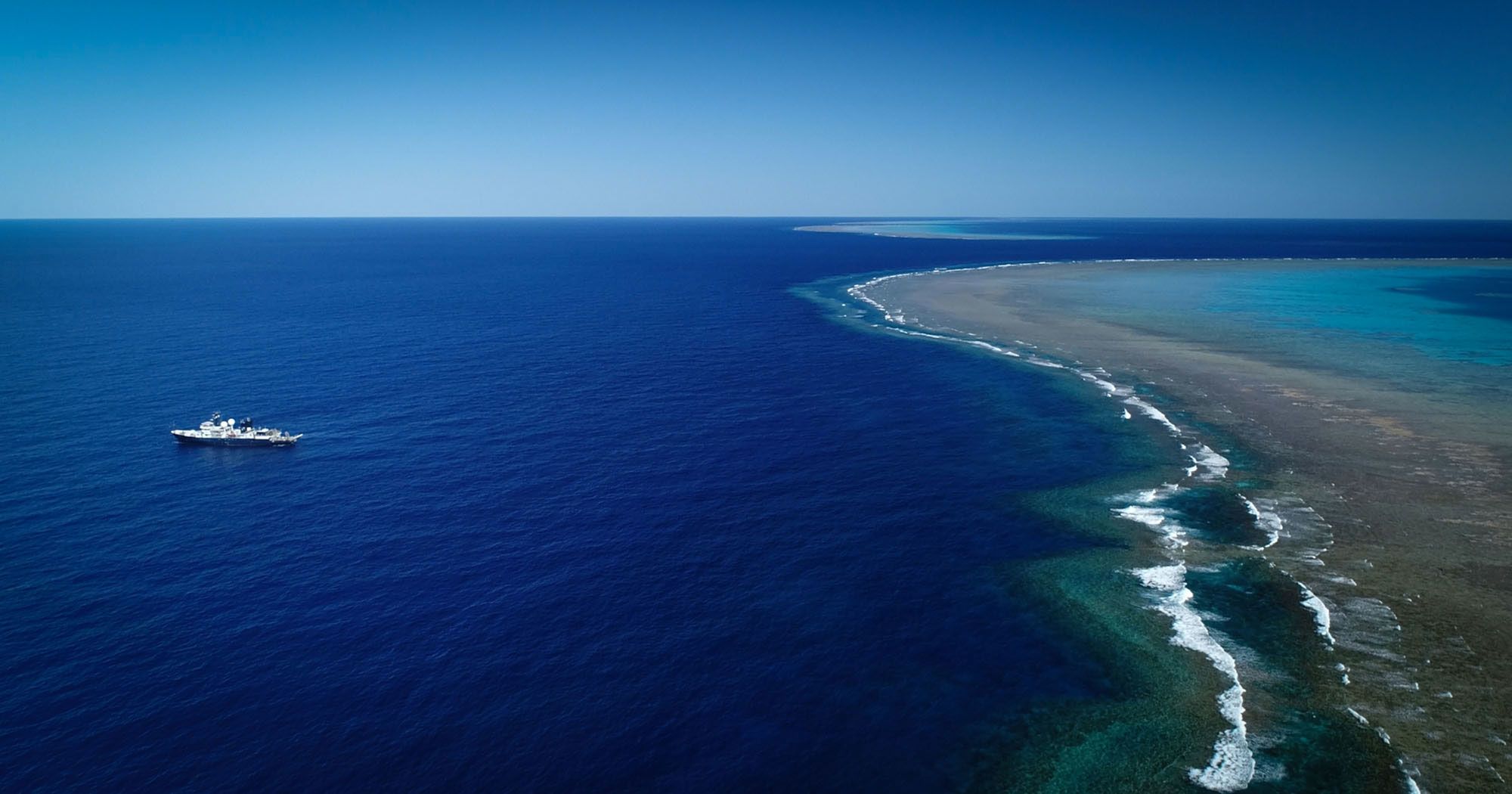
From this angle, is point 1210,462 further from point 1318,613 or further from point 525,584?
point 525,584

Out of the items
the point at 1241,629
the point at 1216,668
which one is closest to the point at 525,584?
the point at 1216,668

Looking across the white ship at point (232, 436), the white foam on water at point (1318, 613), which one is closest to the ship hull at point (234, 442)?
the white ship at point (232, 436)

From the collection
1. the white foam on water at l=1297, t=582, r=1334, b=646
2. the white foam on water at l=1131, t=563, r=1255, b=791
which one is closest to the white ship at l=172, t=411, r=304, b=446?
the white foam on water at l=1131, t=563, r=1255, b=791

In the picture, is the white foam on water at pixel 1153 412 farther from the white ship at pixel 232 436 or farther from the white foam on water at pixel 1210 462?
the white ship at pixel 232 436

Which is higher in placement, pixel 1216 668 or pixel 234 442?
pixel 234 442

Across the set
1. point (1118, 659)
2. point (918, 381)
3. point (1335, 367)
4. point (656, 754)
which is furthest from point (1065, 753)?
point (1335, 367)

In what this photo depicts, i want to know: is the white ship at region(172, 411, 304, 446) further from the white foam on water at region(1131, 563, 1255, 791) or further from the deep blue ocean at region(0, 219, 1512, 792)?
the white foam on water at region(1131, 563, 1255, 791)
